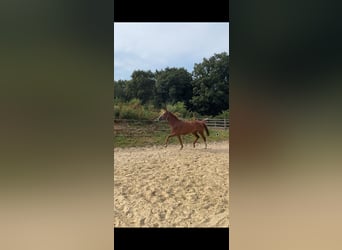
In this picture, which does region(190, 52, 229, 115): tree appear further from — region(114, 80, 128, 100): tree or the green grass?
region(114, 80, 128, 100): tree

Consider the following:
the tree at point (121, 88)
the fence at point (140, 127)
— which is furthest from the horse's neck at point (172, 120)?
the tree at point (121, 88)

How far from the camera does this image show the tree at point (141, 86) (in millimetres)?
7993

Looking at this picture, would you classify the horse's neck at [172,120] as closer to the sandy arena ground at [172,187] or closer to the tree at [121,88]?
the sandy arena ground at [172,187]

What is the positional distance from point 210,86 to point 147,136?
270 cm

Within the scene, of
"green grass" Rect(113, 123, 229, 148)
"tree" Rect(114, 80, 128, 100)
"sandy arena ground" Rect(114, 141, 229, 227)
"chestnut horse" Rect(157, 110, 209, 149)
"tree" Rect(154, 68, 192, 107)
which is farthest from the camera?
"tree" Rect(154, 68, 192, 107)

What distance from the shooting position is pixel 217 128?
7.86 metres

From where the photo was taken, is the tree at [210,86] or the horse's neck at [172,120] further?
the tree at [210,86]

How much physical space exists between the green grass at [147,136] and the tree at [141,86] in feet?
3.08

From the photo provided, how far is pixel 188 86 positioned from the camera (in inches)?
337

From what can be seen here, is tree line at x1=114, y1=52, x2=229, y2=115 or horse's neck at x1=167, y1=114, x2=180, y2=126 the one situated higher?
tree line at x1=114, y1=52, x2=229, y2=115

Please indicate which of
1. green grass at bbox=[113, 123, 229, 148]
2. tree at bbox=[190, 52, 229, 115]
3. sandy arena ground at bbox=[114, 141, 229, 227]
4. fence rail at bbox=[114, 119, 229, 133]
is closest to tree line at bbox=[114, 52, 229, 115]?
tree at bbox=[190, 52, 229, 115]

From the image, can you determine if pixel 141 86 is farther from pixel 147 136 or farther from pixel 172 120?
pixel 172 120

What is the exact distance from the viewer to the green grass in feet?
25.0
